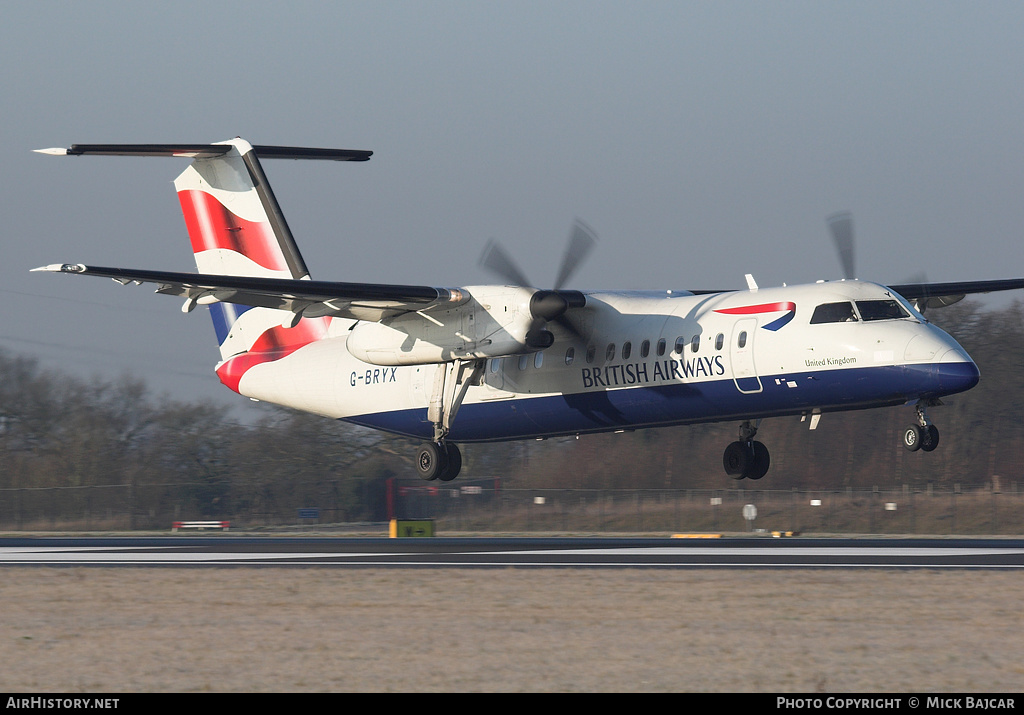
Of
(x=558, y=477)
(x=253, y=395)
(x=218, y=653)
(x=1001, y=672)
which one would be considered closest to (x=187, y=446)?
(x=558, y=477)

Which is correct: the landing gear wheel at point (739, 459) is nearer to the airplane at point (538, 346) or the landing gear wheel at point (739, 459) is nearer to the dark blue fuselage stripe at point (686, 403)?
the airplane at point (538, 346)

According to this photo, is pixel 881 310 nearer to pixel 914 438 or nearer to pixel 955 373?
pixel 955 373

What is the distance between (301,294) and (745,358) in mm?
9060

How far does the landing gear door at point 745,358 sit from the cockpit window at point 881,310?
2.07 meters

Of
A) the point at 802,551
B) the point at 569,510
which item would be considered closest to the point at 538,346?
the point at 802,551

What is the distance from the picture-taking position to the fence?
41312 millimetres

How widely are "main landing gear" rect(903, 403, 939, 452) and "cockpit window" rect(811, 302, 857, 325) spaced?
214 centimetres

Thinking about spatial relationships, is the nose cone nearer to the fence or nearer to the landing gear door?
the landing gear door

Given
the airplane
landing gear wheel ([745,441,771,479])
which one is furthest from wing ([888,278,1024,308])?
landing gear wheel ([745,441,771,479])

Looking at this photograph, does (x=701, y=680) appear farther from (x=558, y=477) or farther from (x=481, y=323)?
(x=558, y=477)

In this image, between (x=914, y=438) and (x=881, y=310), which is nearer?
(x=881, y=310)

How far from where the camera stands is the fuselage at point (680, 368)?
75.0 feet

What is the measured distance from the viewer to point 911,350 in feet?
73.4

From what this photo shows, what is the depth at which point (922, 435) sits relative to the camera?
933 inches
